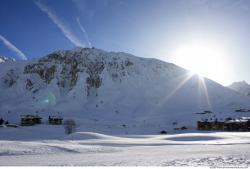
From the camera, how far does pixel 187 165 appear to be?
13609 mm

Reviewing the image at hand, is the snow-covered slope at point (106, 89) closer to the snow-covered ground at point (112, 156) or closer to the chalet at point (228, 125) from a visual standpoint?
the chalet at point (228, 125)

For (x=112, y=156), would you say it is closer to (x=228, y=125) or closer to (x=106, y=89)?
(x=228, y=125)

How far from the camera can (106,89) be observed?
448ft

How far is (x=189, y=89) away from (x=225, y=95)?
583 inches

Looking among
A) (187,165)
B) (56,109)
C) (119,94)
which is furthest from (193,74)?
(187,165)

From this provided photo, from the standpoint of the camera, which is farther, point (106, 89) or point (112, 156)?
point (106, 89)

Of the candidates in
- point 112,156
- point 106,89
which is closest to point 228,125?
point 112,156

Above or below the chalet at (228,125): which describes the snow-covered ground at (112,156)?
below

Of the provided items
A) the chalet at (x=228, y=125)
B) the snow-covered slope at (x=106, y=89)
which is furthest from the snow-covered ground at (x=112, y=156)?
the snow-covered slope at (x=106, y=89)

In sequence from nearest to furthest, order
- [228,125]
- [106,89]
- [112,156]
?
[112,156] < [228,125] < [106,89]

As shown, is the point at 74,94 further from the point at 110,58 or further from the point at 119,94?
the point at 110,58

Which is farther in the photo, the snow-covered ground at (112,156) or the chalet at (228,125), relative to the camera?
the chalet at (228,125)

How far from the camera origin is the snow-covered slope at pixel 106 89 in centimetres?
11319

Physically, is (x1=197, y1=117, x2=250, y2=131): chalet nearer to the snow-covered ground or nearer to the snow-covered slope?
the snow-covered slope
